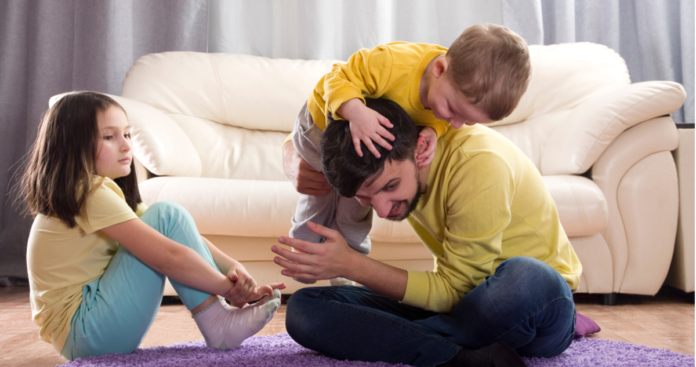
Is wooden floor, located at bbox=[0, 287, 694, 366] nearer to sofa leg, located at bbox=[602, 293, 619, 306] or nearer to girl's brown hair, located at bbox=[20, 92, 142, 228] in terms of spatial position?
sofa leg, located at bbox=[602, 293, 619, 306]

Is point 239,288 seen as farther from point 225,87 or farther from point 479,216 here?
point 225,87

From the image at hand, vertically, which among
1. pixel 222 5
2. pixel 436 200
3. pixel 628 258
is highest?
pixel 222 5

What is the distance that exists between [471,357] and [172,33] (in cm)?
260

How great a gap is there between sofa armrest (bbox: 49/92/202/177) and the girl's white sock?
0.87m

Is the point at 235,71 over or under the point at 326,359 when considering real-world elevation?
over

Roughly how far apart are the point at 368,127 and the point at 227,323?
2.02ft

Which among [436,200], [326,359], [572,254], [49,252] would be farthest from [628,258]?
[49,252]

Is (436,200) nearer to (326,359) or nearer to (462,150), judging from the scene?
(462,150)

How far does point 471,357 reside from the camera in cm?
99

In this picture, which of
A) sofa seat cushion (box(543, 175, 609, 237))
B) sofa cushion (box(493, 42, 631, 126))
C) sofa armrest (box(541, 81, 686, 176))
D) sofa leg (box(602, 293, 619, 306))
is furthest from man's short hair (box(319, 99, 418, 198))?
sofa cushion (box(493, 42, 631, 126))

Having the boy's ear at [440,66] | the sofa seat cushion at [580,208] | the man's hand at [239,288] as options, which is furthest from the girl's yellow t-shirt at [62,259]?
the sofa seat cushion at [580,208]

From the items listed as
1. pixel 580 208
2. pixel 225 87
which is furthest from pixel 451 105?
pixel 225 87

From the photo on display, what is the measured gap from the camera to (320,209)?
1473 millimetres

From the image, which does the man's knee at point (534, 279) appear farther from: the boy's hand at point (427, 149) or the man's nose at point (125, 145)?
the man's nose at point (125, 145)
